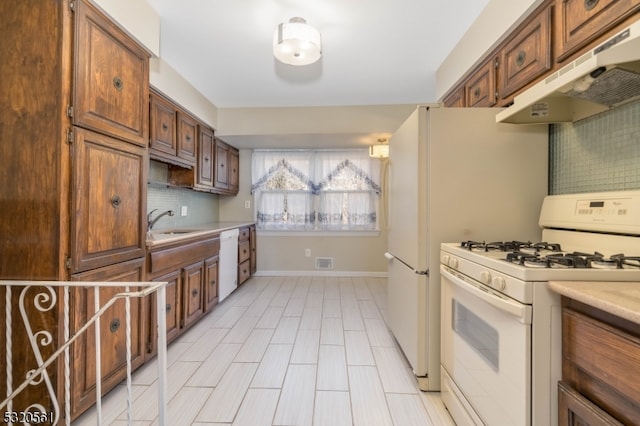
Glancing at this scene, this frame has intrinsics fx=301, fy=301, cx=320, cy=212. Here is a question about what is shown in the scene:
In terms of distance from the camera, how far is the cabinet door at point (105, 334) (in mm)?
1448

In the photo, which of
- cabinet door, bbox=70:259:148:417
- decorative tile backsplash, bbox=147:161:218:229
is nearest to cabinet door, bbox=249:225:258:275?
decorative tile backsplash, bbox=147:161:218:229

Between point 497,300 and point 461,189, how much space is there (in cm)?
81

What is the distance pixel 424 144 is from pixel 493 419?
1.34 meters

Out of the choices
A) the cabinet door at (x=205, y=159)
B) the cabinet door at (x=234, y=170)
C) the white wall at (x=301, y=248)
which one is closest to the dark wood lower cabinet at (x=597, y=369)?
the cabinet door at (x=205, y=159)

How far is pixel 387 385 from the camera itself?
1.84 meters

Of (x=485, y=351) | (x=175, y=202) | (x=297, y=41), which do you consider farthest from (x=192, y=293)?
(x=485, y=351)

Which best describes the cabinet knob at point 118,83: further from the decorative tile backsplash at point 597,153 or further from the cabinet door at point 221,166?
the decorative tile backsplash at point 597,153

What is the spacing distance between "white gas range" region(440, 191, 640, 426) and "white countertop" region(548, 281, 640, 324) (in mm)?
42

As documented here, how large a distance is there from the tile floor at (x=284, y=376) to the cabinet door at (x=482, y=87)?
1.92m

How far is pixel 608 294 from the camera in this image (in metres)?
0.82

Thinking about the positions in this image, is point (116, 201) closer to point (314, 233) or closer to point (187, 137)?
point (187, 137)

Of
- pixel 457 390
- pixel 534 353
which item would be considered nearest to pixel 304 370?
pixel 457 390

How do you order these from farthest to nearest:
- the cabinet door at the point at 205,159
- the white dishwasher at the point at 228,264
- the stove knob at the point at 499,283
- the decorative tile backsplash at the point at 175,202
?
the cabinet door at the point at 205,159
the white dishwasher at the point at 228,264
the decorative tile backsplash at the point at 175,202
the stove knob at the point at 499,283

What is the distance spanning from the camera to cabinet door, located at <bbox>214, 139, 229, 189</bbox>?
13.1 feet
